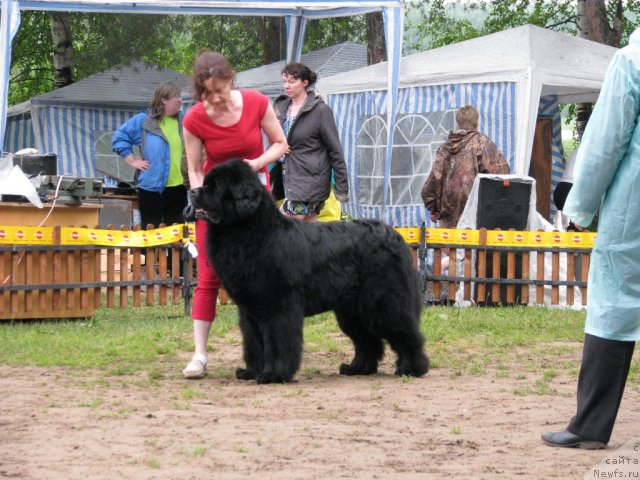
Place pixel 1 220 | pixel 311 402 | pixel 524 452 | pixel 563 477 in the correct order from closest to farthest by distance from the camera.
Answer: pixel 563 477
pixel 524 452
pixel 311 402
pixel 1 220

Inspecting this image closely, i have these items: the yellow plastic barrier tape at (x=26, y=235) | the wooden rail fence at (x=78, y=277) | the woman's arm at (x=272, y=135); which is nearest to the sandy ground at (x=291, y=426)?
the woman's arm at (x=272, y=135)

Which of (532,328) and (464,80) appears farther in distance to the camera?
(464,80)

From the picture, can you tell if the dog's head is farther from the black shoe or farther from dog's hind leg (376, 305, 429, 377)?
the black shoe

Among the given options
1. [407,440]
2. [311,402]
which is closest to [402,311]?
[311,402]

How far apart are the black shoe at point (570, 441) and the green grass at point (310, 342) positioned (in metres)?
1.37

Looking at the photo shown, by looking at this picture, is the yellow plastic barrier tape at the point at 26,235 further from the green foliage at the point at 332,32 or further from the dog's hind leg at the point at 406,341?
the green foliage at the point at 332,32

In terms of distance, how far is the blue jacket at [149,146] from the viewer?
11.8 m

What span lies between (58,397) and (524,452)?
264 cm

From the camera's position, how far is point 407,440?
4773 millimetres

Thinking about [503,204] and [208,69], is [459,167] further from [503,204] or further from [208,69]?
[208,69]

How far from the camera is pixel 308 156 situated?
28.6ft

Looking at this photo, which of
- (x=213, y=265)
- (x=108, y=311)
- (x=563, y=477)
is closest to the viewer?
(x=563, y=477)

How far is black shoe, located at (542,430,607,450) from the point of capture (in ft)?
Answer: 15.0

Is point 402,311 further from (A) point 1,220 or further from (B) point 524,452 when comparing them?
(A) point 1,220
